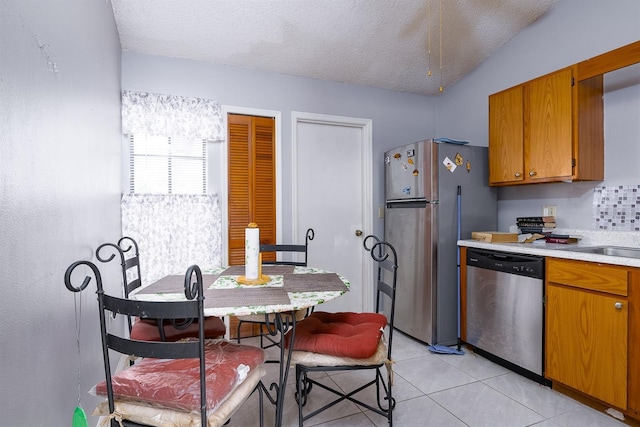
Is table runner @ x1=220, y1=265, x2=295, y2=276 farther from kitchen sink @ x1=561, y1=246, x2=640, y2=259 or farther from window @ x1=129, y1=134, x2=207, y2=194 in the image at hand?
kitchen sink @ x1=561, y1=246, x2=640, y2=259

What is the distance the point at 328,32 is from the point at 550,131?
1.91 metres

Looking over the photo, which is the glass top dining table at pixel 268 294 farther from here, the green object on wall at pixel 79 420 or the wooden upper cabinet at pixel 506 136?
the wooden upper cabinet at pixel 506 136

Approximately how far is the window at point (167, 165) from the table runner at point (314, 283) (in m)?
1.50

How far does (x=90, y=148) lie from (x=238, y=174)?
149 centimetres

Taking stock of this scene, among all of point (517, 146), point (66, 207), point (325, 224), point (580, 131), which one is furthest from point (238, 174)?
point (580, 131)

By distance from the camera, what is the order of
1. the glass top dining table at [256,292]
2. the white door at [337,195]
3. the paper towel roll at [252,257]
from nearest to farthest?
the glass top dining table at [256,292]
the paper towel roll at [252,257]
the white door at [337,195]

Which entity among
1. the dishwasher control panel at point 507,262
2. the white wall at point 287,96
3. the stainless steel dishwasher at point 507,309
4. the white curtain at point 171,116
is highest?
the white wall at point 287,96

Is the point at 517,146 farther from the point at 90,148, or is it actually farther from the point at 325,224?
the point at 90,148

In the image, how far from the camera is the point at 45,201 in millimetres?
1020

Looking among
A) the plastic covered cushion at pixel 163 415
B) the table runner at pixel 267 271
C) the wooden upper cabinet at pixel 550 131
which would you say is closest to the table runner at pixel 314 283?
the table runner at pixel 267 271

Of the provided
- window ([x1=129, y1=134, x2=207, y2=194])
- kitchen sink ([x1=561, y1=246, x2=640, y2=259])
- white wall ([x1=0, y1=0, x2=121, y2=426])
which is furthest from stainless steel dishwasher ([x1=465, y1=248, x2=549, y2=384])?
white wall ([x1=0, y1=0, x2=121, y2=426])

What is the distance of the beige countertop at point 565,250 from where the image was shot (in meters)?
1.79

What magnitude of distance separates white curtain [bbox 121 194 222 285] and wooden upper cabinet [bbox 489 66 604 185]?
253 cm

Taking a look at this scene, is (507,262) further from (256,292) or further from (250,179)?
(250,179)
